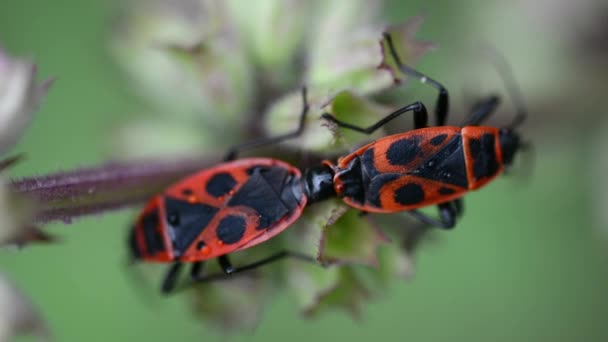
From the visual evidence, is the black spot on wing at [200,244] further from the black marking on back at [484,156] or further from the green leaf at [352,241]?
the black marking on back at [484,156]

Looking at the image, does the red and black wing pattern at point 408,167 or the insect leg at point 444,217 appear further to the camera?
the insect leg at point 444,217

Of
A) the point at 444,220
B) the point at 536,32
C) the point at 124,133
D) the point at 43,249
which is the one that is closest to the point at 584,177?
the point at 536,32

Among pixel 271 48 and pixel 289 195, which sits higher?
pixel 271 48

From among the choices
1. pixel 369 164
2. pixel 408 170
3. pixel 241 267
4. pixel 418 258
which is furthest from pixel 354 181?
pixel 418 258

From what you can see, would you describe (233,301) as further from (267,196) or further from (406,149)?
(406,149)

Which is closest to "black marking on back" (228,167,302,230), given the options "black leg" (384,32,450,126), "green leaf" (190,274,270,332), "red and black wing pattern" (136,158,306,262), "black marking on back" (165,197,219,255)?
"red and black wing pattern" (136,158,306,262)

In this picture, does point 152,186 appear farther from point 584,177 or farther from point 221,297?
point 584,177

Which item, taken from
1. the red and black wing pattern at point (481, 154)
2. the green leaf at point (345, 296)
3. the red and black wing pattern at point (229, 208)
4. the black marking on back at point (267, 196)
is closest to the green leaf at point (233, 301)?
the green leaf at point (345, 296)
